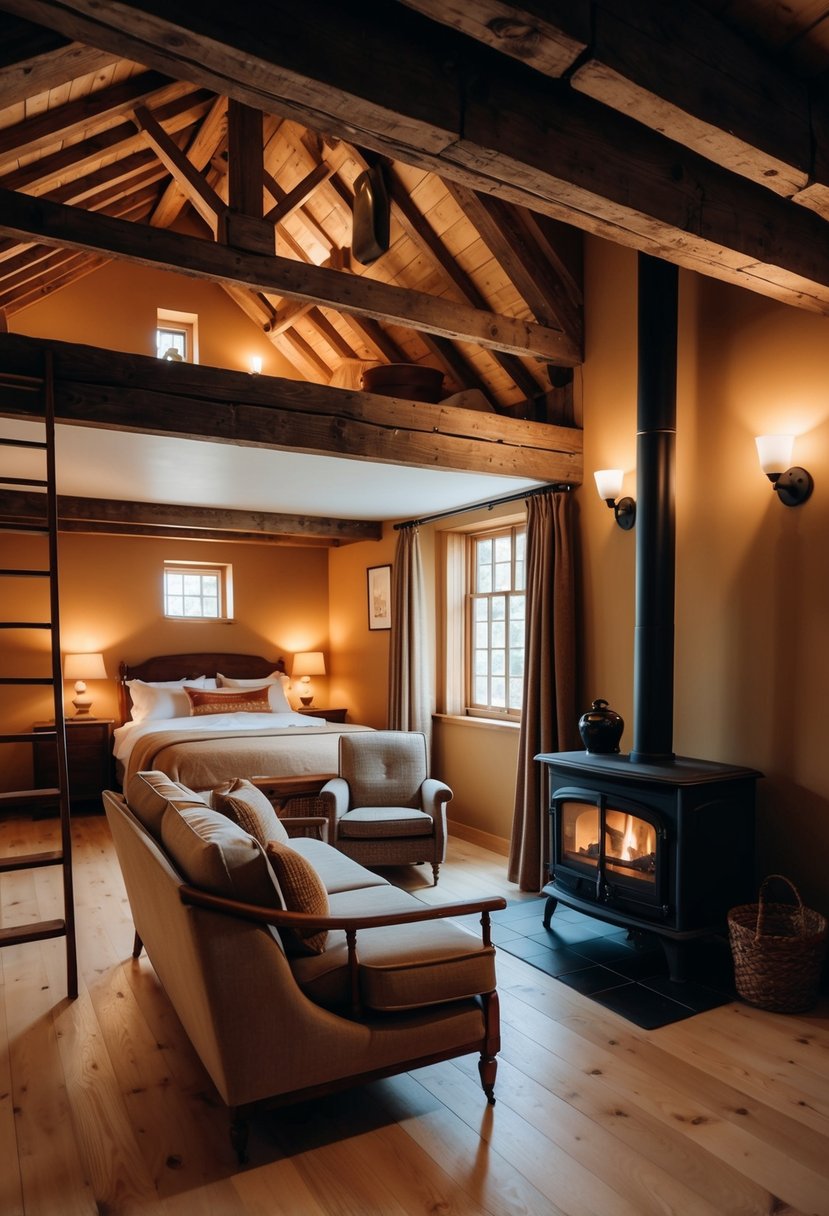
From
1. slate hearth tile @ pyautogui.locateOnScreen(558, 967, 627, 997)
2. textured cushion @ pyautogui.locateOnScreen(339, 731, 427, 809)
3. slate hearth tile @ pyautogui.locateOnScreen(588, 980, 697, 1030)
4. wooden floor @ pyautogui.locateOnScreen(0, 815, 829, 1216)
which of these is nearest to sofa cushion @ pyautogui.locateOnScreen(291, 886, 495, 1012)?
wooden floor @ pyautogui.locateOnScreen(0, 815, 829, 1216)

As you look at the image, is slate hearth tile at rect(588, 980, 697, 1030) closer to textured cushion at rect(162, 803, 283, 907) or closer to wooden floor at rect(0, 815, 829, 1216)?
wooden floor at rect(0, 815, 829, 1216)

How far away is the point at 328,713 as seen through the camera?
7742 mm

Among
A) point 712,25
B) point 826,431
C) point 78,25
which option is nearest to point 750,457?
point 826,431

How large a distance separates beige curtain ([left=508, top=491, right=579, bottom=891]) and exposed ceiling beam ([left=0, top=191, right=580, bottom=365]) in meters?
1.03

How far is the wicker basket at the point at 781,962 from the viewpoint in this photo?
308 centimetres

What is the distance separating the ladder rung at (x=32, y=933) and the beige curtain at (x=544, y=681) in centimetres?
252

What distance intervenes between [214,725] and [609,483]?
3.83 metres

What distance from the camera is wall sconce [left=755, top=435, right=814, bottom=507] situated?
3418 millimetres

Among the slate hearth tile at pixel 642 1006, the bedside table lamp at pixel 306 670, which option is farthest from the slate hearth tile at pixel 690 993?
the bedside table lamp at pixel 306 670

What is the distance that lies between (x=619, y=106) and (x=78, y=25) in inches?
47.1

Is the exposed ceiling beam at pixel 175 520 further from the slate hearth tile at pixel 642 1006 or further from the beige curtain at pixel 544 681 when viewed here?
the slate hearth tile at pixel 642 1006

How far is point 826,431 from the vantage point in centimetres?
339

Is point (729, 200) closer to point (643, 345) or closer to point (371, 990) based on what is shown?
point (643, 345)

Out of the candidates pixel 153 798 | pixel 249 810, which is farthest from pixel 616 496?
pixel 153 798
